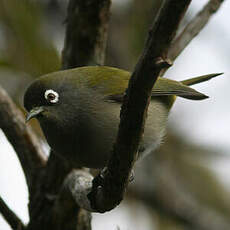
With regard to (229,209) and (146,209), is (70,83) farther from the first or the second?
(229,209)

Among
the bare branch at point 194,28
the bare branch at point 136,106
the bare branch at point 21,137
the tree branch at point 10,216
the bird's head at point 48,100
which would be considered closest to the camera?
the bare branch at point 136,106

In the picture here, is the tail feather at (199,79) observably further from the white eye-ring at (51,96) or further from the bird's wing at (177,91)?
the white eye-ring at (51,96)

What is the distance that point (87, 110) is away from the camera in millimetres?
4148

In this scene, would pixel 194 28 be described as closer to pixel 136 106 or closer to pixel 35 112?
pixel 35 112

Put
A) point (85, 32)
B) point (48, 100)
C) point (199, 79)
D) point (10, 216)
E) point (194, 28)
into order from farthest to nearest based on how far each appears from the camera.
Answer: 1. point (194, 28)
2. point (199, 79)
3. point (85, 32)
4. point (48, 100)
5. point (10, 216)

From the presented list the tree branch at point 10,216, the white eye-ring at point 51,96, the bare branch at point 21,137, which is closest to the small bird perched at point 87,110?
the white eye-ring at point 51,96

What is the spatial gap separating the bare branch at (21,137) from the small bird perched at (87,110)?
1.43 feet

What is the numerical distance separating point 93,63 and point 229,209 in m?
4.28

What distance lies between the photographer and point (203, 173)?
8.73 metres

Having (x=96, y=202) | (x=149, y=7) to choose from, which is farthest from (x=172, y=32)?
(x=149, y=7)

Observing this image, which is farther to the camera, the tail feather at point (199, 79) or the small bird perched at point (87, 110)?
the tail feather at point (199, 79)

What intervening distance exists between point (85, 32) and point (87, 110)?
2.77ft

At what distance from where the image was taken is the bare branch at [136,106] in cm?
231

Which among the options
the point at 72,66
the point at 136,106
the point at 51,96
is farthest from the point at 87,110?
the point at 136,106
